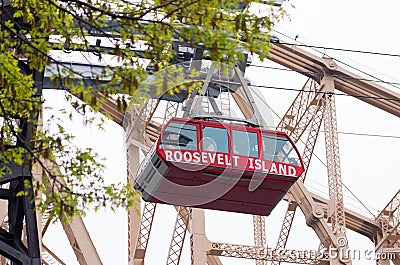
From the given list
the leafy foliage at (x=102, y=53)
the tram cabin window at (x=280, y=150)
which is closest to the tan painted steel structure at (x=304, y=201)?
the tram cabin window at (x=280, y=150)

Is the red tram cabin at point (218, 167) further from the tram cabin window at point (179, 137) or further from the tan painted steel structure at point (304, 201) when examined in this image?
the tan painted steel structure at point (304, 201)

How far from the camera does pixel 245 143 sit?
893 inches

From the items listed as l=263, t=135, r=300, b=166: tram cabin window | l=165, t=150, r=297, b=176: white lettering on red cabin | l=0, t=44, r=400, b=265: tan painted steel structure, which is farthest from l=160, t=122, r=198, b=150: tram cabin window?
l=0, t=44, r=400, b=265: tan painted steel structure

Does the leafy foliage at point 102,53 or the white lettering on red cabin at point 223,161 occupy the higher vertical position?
the white lettering on red cabin at point 223,161

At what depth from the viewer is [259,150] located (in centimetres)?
2270

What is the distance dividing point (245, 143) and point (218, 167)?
110 cm

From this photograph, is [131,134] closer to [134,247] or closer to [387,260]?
[134,247]

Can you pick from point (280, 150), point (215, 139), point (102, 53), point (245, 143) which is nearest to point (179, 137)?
point (215, 139)

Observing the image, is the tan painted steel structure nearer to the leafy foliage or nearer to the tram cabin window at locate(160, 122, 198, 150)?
the tram cabin window at locate(160, 122, 198, 150)

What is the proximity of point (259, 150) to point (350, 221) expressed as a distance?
15659 mm

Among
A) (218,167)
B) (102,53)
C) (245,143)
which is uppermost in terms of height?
(245,143)

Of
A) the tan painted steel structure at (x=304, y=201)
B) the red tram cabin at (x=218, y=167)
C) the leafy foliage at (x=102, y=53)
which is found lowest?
the leafy foliage at (x=102, y=53)

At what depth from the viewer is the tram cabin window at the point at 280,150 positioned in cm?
2286

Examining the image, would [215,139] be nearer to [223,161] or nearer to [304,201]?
[223,161]
